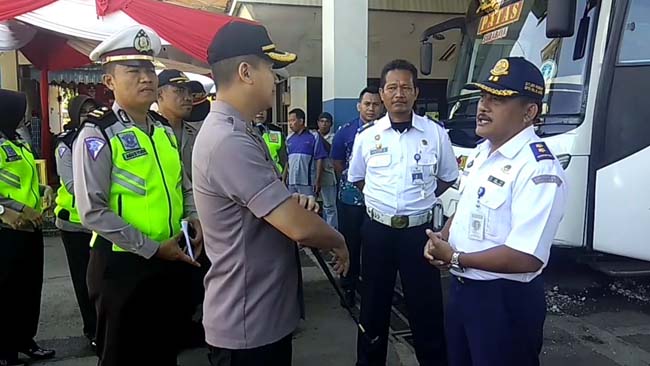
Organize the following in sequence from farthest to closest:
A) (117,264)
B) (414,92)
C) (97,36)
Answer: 1. (97,36)
2. (414,92)
3. (117,264)

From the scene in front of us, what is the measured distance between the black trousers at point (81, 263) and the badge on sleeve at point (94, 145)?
1744mm

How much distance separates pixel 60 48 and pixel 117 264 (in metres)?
6.11

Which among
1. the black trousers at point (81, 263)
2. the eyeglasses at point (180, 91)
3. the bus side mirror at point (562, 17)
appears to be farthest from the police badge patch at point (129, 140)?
the bus side mirror at point (562, 17)

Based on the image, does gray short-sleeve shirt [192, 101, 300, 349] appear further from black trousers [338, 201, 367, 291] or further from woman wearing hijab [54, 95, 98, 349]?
black trousers [338, 201, 367, 291]

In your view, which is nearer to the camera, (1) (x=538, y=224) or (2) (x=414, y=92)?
(1) (x=538, y=224)

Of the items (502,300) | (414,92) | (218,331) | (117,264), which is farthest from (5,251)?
(502,300)

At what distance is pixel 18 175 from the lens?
3639 millimetres

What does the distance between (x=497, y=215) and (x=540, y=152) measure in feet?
0.93

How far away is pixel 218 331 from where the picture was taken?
1.97 m

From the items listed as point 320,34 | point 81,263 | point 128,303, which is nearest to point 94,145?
point 128,303

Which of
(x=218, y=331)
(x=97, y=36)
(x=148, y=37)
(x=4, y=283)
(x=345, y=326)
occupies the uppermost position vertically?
(x=97, y=36)

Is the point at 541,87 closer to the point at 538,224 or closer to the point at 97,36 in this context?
the point at 538,224

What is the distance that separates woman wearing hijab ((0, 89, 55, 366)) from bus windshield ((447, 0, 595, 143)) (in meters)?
3.67

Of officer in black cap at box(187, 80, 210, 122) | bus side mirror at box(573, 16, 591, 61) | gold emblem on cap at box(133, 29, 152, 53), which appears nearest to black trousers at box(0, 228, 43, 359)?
officer in black cap at box(187, 80, 210, 122)
